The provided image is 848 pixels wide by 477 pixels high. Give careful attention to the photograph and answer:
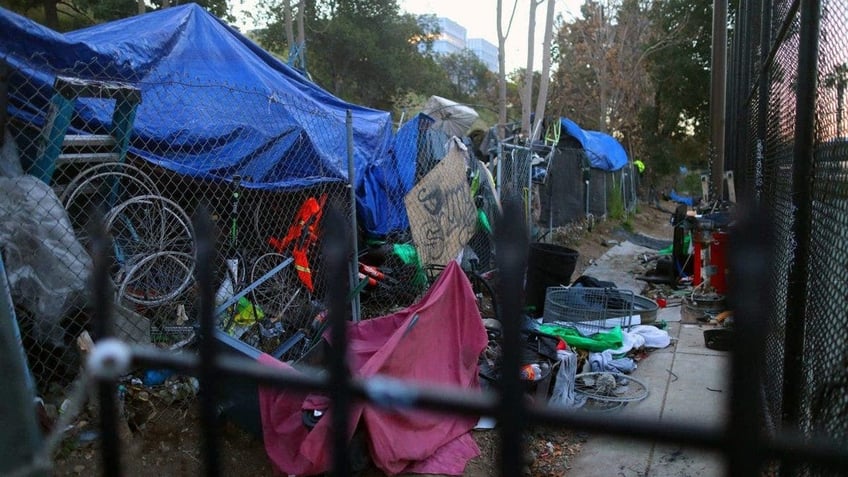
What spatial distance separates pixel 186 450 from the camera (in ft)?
12.9

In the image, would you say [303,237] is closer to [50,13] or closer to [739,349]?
[739,349]

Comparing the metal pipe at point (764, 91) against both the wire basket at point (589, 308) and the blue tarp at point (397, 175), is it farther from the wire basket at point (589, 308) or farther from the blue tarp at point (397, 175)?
the blue tarp at point (397, 175)

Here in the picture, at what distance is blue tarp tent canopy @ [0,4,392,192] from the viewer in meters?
4.93

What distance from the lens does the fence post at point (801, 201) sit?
234 centimetres

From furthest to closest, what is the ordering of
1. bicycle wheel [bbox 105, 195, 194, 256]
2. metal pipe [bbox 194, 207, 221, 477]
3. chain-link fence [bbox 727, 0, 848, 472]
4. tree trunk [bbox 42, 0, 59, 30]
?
1. tree trunk [bbox 42, 0, 59, 30]
2. bicycle wheel [bbox 105, 195, 194, 256]
3. chain-link fence [bbox 727, 0, 848, 472]
4. metal pipe [bbox 194, 207, 221, 477]

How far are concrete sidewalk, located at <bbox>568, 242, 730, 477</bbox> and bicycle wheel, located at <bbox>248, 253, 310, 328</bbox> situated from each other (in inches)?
111

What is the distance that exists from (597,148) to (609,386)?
44.8ft

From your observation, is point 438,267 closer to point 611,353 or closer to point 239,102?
point 611,353

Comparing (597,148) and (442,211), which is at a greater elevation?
(597,148)

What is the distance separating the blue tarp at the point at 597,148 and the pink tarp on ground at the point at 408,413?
1266 cm

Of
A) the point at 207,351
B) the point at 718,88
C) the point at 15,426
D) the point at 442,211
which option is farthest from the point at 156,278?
the point at 718,88

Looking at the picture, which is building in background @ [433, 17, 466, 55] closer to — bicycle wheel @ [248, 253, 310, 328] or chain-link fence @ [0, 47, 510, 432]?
chain-link fence @ [0, 47, 510, 432]

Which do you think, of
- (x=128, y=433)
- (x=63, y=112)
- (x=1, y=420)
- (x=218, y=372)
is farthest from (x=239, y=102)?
(x=218, y=372)

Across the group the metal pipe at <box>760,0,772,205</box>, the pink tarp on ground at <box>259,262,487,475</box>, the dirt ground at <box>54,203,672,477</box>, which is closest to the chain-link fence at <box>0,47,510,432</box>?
the dirt ground at <box>54,203,672,477</box>
